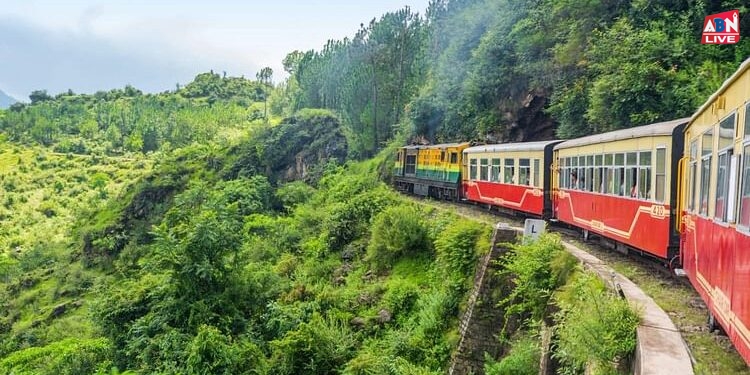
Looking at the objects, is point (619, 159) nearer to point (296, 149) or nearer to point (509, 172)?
point (509, 172)

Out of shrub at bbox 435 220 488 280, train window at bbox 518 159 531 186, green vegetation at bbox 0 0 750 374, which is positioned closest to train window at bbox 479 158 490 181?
green vegetation at bbox 0 0 750 374

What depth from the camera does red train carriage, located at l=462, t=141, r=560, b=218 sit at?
15953mm

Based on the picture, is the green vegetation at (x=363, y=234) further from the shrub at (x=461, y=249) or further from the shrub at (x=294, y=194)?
the shrub at (x=294, y=194)

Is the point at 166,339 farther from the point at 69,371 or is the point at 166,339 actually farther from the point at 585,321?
the point at 585,321

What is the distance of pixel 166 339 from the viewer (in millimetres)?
14672

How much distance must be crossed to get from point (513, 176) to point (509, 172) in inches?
11.9

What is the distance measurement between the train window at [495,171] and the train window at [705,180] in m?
11.9

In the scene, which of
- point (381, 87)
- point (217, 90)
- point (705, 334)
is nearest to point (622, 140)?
point (705, 334)

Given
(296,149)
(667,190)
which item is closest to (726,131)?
(667,190)

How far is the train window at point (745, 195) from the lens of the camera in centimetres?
450

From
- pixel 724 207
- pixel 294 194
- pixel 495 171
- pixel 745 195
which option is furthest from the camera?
pixel 294 194

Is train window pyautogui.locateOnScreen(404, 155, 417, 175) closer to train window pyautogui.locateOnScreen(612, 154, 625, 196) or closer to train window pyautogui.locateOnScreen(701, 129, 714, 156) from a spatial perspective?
train window pyautogui.locateOnScreen(612, 154, 625, 196)

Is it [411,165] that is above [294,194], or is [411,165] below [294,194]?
above

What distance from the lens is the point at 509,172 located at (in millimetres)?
17922
